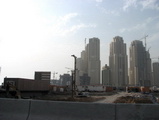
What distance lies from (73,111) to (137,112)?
197cm

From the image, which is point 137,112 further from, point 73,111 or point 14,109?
point 14,109

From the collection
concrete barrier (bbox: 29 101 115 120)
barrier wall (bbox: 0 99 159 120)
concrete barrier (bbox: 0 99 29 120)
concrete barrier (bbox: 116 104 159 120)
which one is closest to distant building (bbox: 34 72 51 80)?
concrete barrier (bbox: 0 99 29 120)

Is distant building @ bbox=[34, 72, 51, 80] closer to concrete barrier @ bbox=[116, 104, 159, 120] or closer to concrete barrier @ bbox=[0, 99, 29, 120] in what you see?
concrete barrier @ bbox=[0, 99, 29, 120]

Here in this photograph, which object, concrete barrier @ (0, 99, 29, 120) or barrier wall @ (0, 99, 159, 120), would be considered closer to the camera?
barrier wall @ (0, 99, 159, 120)

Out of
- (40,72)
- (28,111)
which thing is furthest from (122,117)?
(40,72)

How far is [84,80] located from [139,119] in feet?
551

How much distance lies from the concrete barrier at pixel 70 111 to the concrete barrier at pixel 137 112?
0.79 feet

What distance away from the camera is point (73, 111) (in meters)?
6.50

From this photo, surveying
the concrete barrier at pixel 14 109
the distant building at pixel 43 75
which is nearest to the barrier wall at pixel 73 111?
the concrete barrier at pixel 14 109

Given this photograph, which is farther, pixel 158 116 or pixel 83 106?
pixel 83 106

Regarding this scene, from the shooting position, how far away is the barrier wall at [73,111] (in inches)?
241

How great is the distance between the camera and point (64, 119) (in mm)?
6477

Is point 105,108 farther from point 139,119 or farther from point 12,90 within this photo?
point 12,90

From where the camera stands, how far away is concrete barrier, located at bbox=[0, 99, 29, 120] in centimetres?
702
